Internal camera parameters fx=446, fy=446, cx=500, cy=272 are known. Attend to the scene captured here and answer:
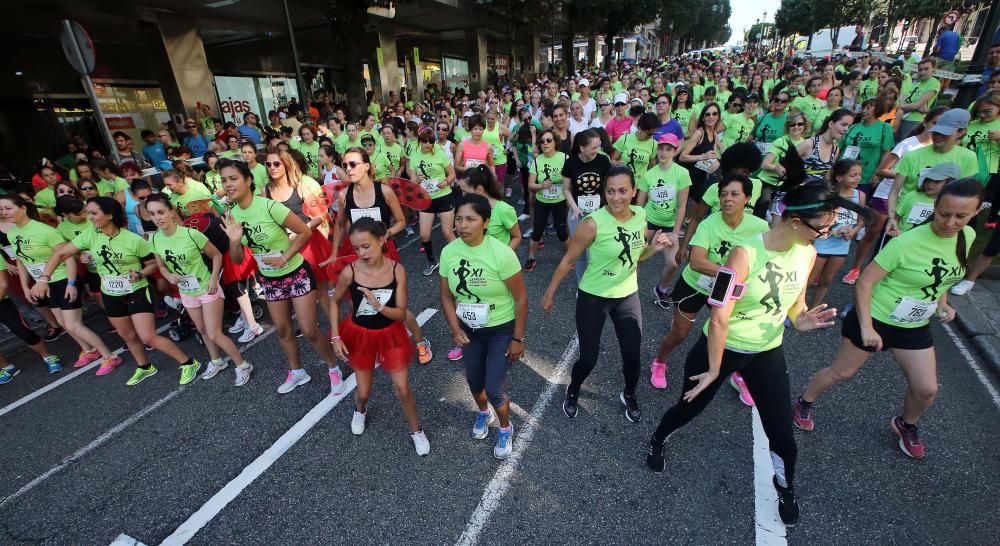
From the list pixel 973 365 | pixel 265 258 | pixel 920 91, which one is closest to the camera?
pixel 265 258

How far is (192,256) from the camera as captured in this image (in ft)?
13.7

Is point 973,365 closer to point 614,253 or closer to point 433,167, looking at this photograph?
point 614,253

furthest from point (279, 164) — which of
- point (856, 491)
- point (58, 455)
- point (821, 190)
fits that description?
point (856, 491)

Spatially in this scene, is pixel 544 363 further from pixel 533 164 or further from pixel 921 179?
pixel 921 179

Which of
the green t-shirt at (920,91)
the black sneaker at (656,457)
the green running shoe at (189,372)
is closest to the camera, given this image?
the black sneaker at (656,457)

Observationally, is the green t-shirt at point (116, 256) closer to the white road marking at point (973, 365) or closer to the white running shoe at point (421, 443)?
the white running shoe at point (421, 443)

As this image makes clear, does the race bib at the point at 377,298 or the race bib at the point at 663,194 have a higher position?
the race bib at the point at 663,194

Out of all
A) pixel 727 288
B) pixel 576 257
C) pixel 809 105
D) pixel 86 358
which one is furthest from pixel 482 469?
pixel 809 105

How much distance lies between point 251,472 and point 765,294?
3.87m

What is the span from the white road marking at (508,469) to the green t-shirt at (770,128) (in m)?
5.85

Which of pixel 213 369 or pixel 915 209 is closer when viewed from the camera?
pixel 915 209

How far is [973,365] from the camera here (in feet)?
14.0

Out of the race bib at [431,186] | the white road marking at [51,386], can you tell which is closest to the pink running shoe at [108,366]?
the white road marking at [51,386]

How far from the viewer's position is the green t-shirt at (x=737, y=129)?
7.84m
